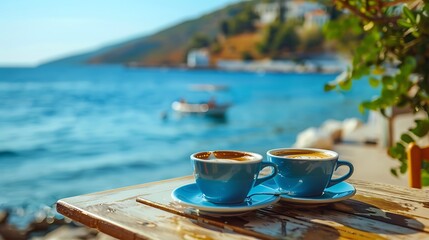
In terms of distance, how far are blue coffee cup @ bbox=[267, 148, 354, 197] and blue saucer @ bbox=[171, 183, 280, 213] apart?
0.17 feet

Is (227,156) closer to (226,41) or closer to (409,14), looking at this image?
(409,14)

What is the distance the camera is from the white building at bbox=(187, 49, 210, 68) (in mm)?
90625

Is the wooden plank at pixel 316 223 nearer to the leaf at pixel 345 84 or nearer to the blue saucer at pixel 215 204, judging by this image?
the blue saucer at pixel 215 204

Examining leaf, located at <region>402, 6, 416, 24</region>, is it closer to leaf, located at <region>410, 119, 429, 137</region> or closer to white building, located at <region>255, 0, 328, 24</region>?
leaf, located at <region>410, 119, 429, 137</region>

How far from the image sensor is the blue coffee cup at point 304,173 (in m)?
A: 1.25

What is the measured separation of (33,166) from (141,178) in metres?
4.74

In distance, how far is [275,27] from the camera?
260ft

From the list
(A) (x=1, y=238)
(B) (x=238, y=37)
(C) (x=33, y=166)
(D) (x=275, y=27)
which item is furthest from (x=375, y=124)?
(B) (x=238, y=37)

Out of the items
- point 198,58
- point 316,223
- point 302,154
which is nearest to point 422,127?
point 302,154

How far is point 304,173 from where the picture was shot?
126 centimetres

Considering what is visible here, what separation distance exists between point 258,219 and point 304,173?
0.16 m

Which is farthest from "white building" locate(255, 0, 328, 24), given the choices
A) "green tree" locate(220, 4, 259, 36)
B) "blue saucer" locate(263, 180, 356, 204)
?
"blue saucer" locate(263, 180, 356, 204)

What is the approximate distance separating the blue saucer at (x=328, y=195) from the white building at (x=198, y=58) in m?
89.3

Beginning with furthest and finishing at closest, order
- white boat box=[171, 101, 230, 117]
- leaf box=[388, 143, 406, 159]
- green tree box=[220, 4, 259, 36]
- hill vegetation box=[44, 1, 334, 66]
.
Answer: green tree box=[220, 4, 259, 36] < hill vegetation box=[44, 1, 334, 66] < white boat box=[171, 101, 230, 117] < leaf box=[388, 143, 406, 159]
